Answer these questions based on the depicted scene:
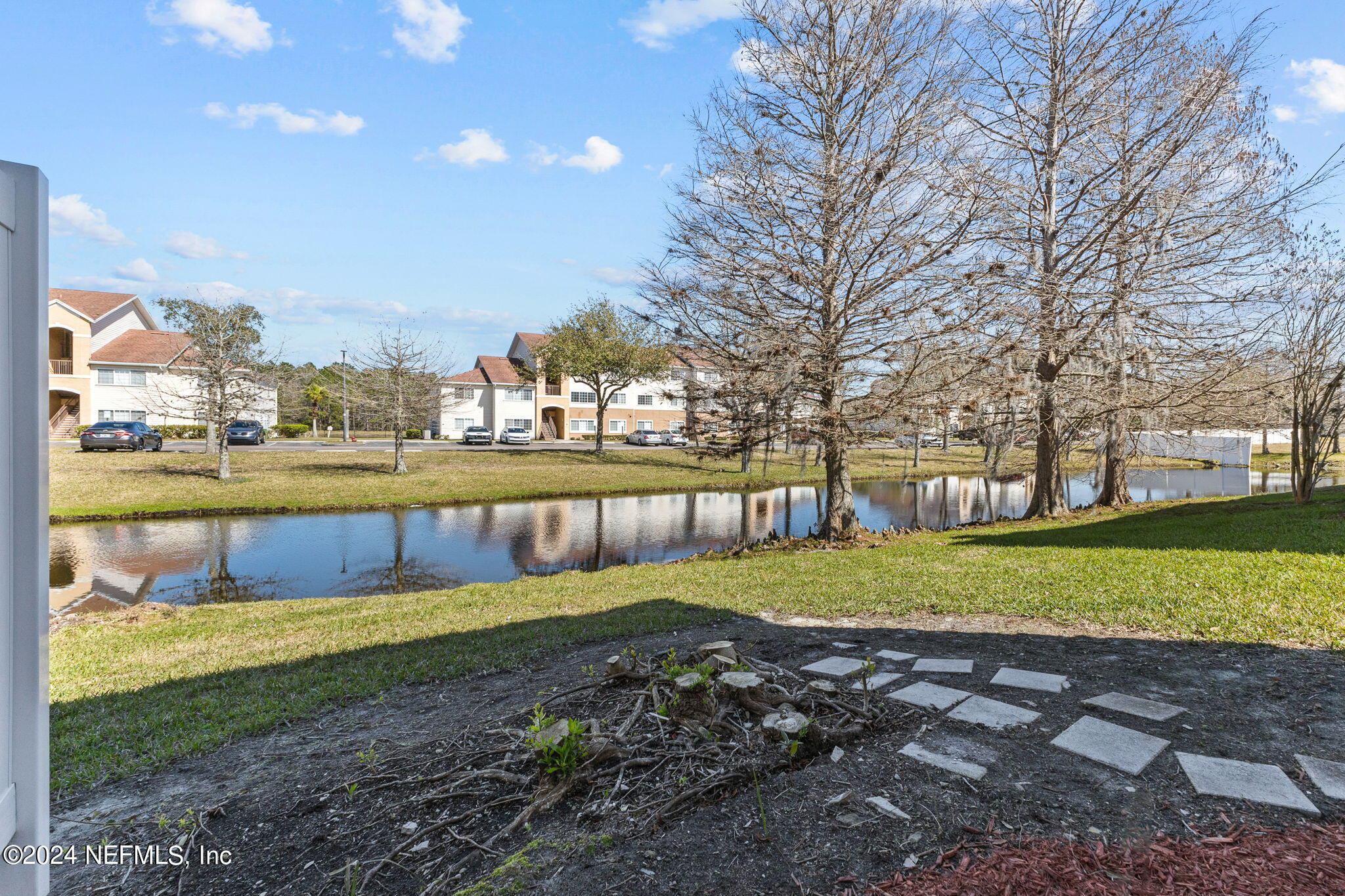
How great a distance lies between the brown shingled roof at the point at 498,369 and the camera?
4788cm

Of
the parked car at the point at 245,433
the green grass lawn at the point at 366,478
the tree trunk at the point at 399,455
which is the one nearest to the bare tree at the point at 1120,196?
the green grass lawn at the point at 366,478

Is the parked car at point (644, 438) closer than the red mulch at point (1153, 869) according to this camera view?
No

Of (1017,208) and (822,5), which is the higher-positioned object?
(822,5)

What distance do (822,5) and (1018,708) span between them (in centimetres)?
1056

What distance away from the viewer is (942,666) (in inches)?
169

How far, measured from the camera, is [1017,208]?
11.3 meters

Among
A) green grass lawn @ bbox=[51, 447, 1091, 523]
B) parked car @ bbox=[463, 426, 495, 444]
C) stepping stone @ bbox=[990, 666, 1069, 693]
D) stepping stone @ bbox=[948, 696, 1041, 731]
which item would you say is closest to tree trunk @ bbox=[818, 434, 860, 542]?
green grass lawn @ bbox=[51, 447, 1091, 523]

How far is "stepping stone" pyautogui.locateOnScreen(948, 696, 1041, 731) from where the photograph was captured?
333cm

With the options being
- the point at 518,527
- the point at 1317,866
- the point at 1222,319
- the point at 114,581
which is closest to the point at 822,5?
the point at 1222,319

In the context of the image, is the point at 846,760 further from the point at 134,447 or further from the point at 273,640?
the point at 134,447

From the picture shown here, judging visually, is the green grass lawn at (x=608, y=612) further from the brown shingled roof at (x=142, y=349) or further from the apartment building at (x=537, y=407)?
the apartment building at (x=537, y=407)

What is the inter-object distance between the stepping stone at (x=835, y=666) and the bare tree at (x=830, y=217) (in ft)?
19.7

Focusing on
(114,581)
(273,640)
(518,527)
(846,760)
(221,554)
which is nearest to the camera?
(846,760)

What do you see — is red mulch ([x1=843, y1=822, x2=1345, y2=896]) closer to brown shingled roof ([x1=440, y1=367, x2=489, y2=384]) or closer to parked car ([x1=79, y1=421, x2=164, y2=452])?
parked car ([x1=79, y1=421, x2=164, y2=452])
